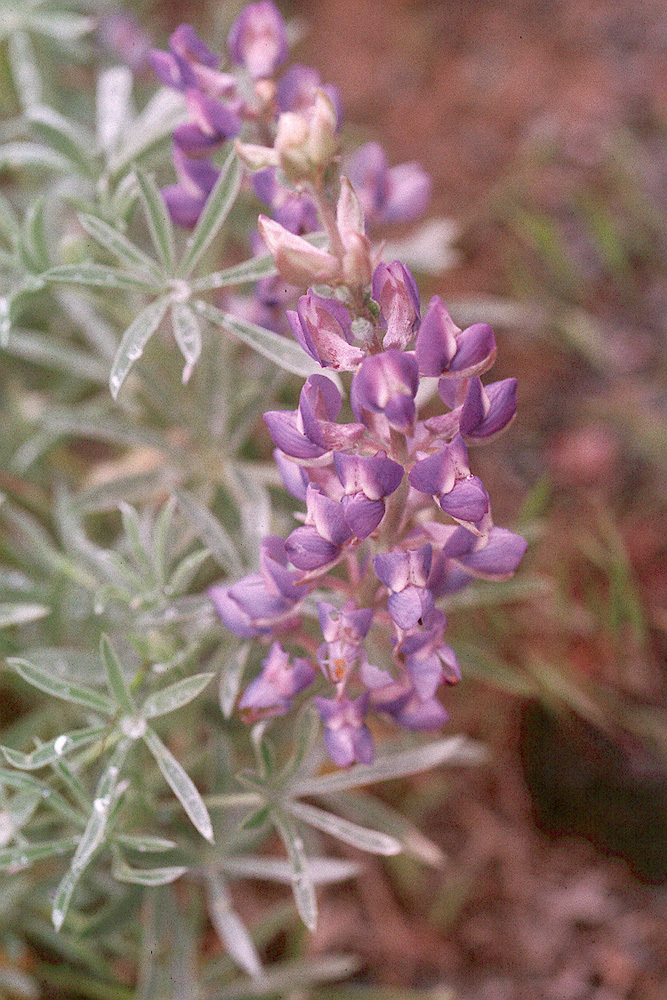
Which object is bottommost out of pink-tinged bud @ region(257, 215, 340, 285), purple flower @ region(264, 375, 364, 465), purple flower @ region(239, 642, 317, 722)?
purple flower @ region(239, 642, 317, 722)

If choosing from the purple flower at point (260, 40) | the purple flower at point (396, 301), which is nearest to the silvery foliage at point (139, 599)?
the purple flower at point (260, 40)

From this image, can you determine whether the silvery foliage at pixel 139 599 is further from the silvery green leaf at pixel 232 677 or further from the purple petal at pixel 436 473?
the purple petal at pixel 436 473

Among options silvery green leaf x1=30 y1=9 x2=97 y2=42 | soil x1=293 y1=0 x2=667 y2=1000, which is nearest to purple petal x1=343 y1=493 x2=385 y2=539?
soil x1=293 y1=0 x2=667 y2=1000

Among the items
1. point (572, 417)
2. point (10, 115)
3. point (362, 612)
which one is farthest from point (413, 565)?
point (572, 417)

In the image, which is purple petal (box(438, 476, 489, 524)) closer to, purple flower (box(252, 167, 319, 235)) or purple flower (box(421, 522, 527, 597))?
purple flower (box(421, 522, 527, 597))

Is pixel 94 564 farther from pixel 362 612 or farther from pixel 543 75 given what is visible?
pixel 543 75

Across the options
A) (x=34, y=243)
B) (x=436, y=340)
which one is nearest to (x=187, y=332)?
(x=34, y=243)
